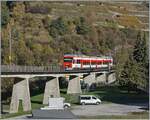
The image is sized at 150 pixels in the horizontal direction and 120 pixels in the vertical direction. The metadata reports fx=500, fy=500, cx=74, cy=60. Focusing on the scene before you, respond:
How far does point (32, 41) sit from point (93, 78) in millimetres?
38495

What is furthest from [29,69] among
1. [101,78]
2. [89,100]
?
[101,78]

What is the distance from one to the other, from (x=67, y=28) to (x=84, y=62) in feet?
227

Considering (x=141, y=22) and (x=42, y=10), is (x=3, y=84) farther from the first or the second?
(x=141, y=22)

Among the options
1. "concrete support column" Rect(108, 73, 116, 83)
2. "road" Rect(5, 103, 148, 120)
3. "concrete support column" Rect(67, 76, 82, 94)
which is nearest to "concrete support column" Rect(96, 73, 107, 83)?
"concrete support column" Rect(108, 73, 116, 83)

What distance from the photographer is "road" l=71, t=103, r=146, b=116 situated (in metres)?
49.0

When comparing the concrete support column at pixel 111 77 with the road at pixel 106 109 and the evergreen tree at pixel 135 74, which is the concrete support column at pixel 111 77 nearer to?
the evergreen tree at pixel 135 74

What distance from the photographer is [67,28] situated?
150250mm

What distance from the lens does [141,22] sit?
185 metres

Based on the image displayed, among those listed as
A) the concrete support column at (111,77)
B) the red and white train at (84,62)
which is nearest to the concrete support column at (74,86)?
the red and white train at (84,62)

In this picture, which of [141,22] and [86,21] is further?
[141,22]

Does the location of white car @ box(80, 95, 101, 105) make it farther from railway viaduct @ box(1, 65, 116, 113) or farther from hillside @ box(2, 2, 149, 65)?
hillside @ box(2, 2, 149, 65)

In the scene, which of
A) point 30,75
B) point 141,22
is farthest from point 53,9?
point 30,75

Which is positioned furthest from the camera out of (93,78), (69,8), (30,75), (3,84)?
(69,8)

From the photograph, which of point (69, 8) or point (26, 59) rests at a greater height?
point (69, 8)
